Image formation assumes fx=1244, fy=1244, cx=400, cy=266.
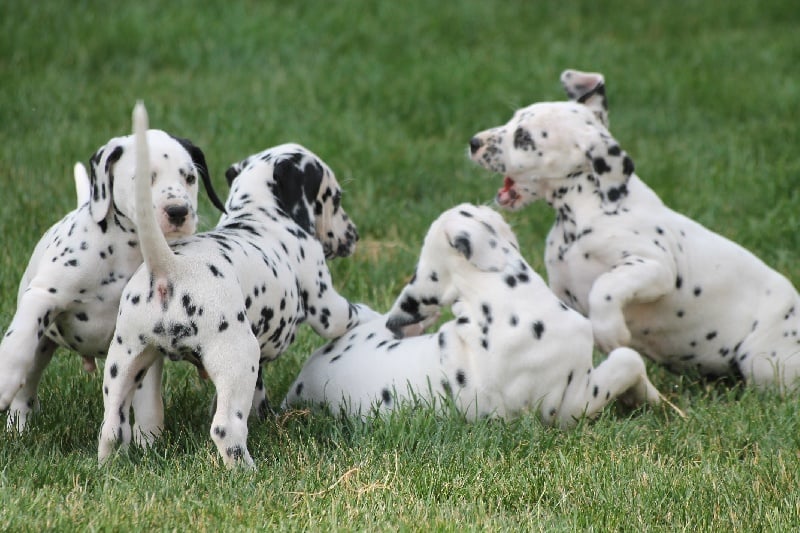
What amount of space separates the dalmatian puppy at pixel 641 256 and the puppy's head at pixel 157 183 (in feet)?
7.07

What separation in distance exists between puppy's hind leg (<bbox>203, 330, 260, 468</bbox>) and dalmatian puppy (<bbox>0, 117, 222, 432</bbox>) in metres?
0.57

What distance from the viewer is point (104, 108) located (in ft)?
37.3

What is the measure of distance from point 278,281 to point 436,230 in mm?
808

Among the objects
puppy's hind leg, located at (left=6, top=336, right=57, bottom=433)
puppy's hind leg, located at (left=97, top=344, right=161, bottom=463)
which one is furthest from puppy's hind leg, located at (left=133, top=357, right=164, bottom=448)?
puppy's hind leg, located at (left=6, top=336, right=57, bottom=433)

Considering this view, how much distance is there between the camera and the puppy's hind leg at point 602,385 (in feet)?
19.5

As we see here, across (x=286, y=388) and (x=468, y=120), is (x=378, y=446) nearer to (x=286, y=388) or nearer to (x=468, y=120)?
(x=286, y=388)

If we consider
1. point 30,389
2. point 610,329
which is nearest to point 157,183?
point 30,389

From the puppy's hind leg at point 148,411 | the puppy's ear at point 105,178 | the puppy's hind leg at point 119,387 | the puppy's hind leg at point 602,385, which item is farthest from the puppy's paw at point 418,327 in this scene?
the puppy's ear at point 105,178

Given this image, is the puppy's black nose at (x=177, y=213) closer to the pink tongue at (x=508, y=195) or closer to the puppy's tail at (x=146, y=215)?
A: the puppy's tail at (x=146, y=215)

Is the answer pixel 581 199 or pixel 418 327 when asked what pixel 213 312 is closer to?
pixel 418 327

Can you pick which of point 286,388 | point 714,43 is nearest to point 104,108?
point 286,388

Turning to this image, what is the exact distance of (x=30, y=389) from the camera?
233 inches

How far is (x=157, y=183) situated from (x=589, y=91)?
299 centimetres

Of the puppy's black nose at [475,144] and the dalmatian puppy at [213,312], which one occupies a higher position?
the puppy's black nose at [475,144]
